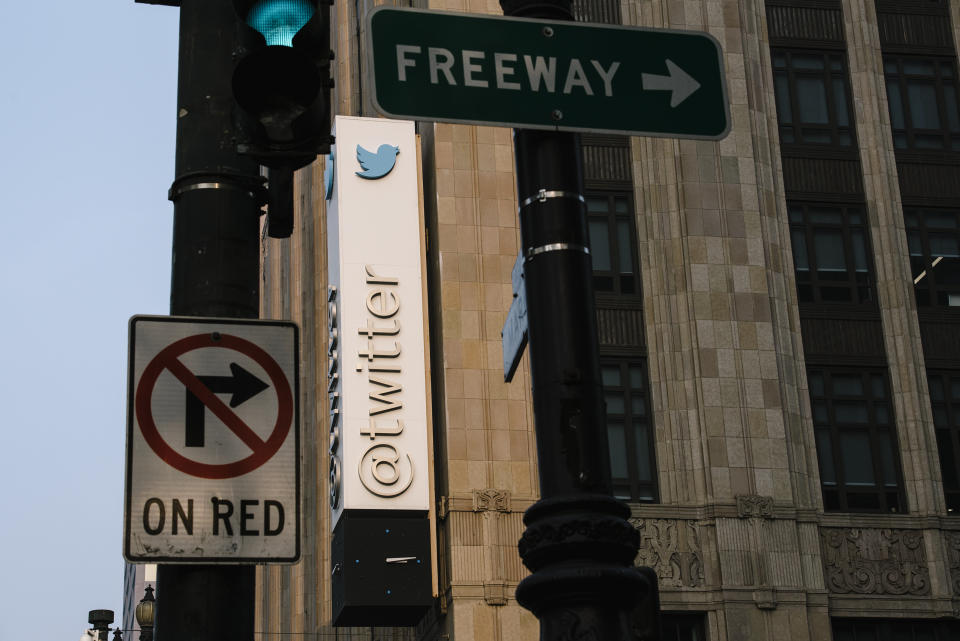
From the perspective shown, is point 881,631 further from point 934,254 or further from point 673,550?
point 934,254

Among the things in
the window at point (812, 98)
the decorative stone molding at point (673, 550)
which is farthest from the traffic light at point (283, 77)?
the window at point (812, 98)

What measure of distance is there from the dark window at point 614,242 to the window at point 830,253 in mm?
4495

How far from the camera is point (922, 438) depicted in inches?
1399

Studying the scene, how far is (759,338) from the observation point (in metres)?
35.4

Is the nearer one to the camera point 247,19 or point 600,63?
point 247,19

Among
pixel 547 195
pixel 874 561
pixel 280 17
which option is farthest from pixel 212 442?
pixel 874 561

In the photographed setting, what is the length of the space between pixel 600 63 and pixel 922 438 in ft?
102

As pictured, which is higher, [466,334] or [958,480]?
[466,334]

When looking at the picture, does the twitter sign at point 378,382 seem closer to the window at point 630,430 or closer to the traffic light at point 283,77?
the window at point 630,430

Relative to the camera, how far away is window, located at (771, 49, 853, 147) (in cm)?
3856

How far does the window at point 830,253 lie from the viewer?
122ft

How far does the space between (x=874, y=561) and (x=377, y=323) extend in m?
13.8

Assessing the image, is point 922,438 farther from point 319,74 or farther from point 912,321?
point 319,74

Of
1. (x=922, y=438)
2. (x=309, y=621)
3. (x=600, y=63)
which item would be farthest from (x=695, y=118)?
(x=309, y=621)
